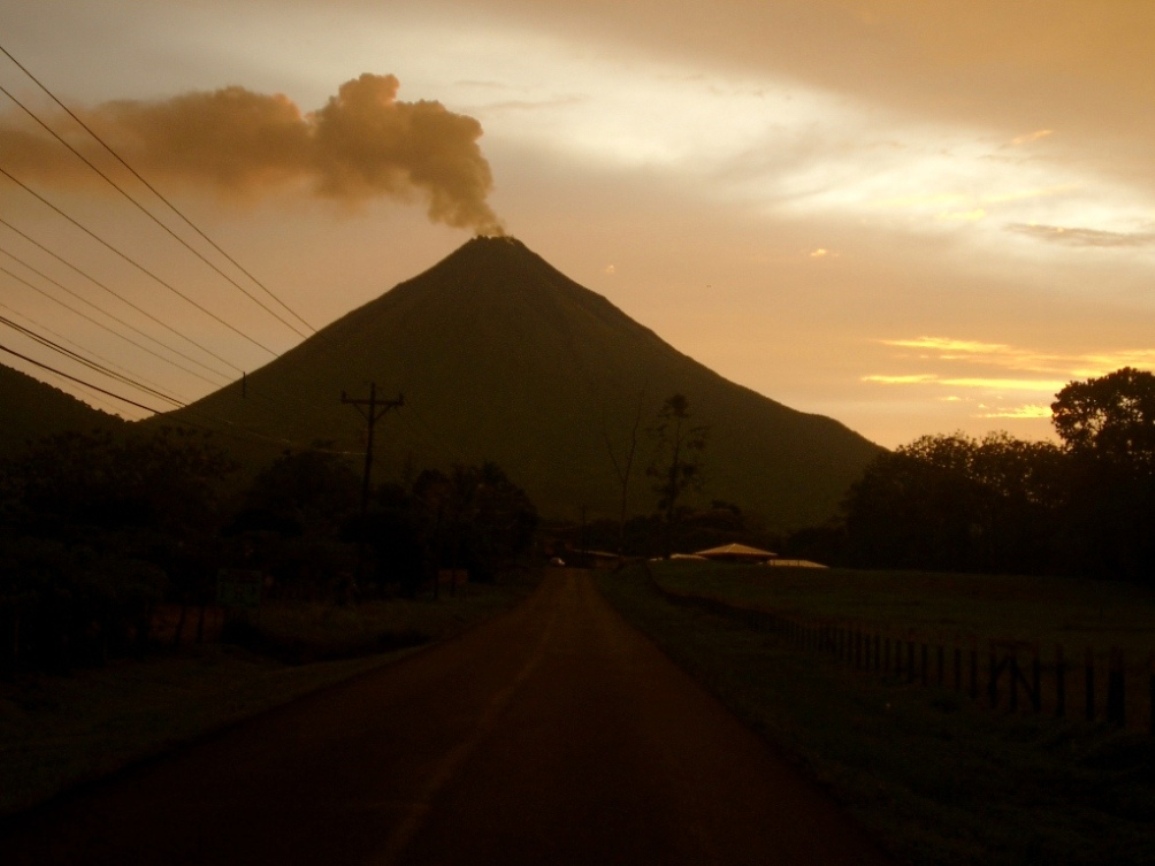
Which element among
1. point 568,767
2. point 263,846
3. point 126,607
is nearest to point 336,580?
point 126,607

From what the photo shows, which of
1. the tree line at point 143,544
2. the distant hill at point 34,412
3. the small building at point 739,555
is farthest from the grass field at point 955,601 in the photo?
the distant hill at point 34,412

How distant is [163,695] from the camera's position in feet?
66.7

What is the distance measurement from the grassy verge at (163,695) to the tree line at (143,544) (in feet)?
2.79

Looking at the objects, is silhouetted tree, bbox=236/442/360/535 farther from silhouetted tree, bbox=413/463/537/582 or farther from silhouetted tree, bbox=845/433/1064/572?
silhouetted tree, bbox=845/433/1064/572

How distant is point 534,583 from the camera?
8900 centimetres

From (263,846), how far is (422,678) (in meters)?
13.6

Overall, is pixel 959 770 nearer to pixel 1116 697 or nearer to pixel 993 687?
pixel 1116 697

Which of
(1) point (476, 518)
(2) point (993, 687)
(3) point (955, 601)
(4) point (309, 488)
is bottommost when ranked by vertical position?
(3) point (955, 601)

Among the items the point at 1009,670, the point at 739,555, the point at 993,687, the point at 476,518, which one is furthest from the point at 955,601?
the point at 739,555

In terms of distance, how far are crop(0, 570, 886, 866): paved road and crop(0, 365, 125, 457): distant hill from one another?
44855mm

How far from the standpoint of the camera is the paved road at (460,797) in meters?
8.28

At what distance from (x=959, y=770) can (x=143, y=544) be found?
19.3 m

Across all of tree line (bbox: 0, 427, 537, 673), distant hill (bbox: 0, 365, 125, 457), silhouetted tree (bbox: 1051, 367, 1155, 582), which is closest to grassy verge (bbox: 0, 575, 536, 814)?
tree line (bbox: 0, 427, 537, 673)

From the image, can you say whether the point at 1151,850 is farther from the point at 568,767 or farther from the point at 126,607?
the point at 126,607
